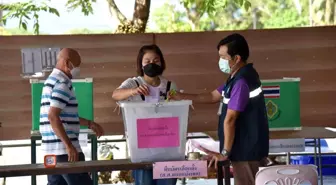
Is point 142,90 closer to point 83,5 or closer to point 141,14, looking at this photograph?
point 141,14

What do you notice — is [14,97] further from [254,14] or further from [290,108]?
[254,14]

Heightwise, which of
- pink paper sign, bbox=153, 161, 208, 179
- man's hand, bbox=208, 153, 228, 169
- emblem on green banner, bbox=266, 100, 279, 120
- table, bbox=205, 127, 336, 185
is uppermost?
emblem on green banner, bbox=266, 100, 279, 120

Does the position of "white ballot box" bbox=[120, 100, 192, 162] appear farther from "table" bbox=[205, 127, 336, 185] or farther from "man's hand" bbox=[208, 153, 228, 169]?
"table" bbox=[205, 127, 336, 185]

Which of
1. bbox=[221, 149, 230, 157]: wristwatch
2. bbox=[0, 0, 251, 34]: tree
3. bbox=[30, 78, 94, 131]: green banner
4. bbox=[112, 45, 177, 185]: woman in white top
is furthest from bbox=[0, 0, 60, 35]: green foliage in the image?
bbox=[221, 149, 230, 157]: wristwatch

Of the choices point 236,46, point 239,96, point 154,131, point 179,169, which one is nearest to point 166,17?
point 236,46

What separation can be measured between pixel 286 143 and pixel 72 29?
61.1 feet

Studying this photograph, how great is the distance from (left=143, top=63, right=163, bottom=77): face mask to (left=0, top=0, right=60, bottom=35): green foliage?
124 inches

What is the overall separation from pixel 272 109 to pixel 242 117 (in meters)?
1.96

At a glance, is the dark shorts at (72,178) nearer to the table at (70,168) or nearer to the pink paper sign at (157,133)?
the table at (70,168)

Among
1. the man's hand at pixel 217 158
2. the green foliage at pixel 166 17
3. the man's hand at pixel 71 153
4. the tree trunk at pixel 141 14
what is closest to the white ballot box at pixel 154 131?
the man's hand at pixel 217 158

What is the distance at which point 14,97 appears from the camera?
6.08 m

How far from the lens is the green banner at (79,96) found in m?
5.49

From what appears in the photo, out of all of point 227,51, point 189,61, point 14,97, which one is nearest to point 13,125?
point 14,97

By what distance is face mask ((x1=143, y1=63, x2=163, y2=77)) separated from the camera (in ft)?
14.1
